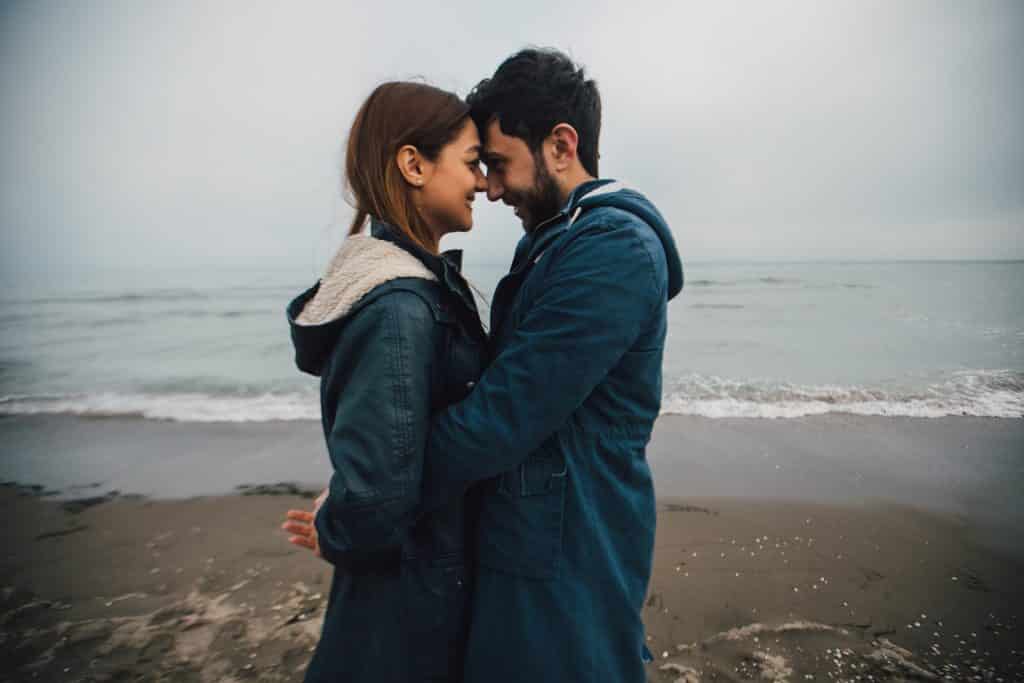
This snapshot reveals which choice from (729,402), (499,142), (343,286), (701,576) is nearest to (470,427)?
(343,286)

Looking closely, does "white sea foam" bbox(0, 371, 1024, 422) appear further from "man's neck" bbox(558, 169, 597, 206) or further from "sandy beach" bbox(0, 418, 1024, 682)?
"man's neck" bbox(558, 169, 597, 206)

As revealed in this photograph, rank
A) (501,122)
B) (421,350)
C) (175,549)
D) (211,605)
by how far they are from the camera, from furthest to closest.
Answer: (175,549) < (211,605) < (501,122) < (421,350)

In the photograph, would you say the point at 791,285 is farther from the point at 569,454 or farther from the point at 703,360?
the point at 569,454

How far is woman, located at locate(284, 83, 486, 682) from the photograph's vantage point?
124 cm

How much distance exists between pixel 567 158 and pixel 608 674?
1.68 meters

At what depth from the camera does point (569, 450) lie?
4.79 ft

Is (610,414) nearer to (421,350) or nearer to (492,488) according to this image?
(492,488)

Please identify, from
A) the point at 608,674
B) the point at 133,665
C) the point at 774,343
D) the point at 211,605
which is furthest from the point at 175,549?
the point at 774,343

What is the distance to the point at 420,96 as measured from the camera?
1.61m

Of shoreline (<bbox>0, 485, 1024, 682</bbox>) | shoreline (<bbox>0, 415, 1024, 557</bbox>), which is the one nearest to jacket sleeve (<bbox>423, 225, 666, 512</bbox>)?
shoreline (<bbox>0, 485, 1024, 682</bbox>)

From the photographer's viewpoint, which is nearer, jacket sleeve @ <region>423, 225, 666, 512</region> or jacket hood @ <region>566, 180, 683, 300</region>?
jacket sleeve @ <region>423, 225, 666, 512</region>

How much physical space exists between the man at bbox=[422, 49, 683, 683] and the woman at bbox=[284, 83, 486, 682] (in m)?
0.11

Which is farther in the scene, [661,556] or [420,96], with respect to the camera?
[661,556]

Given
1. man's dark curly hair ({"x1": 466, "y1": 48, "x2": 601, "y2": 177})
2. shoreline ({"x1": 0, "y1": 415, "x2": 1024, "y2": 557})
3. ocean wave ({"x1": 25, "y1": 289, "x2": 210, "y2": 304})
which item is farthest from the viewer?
ocean wave ({"x1": 25, "y1": 289, "x2": 210, "y2": 304})
